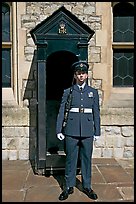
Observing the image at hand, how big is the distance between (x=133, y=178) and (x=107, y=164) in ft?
2.56

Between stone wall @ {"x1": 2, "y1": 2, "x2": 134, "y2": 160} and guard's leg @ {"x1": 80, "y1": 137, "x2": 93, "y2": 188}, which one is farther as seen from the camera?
stone wall @ {"x1": 2, "y1": 2, "x2": 134, "y2": 160}

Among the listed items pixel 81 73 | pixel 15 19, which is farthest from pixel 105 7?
pixel 81 73

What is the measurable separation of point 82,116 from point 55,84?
1491 mm

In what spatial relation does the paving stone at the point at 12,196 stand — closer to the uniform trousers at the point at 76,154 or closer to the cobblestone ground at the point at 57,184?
the cobblestone ground at the point at 57,184

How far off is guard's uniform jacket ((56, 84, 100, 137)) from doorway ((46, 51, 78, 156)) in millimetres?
1228

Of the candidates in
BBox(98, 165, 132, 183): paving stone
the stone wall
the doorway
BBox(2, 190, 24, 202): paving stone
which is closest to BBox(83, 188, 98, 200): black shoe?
BBox(98, 165, 132, 183): paving stone

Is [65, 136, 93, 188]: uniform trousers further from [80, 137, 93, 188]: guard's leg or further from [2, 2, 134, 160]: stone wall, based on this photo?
[2, 2, 134, 160]: stone wall

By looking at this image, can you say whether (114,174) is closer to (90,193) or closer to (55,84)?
(90,193)

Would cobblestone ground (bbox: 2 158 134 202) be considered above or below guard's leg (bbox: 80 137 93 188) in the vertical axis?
below

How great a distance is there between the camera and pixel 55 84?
498 cm

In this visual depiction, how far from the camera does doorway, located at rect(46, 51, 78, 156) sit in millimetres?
4887

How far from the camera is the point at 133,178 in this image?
14.6 feet

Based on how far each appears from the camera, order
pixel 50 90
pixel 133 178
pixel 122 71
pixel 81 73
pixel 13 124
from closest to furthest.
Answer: pixel 81 73 < pixel 133 178 < pixel 50 90 < pixel 13 124 < pixel 122 71

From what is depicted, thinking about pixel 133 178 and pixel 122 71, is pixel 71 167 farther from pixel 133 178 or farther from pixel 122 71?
pixel 122 71
